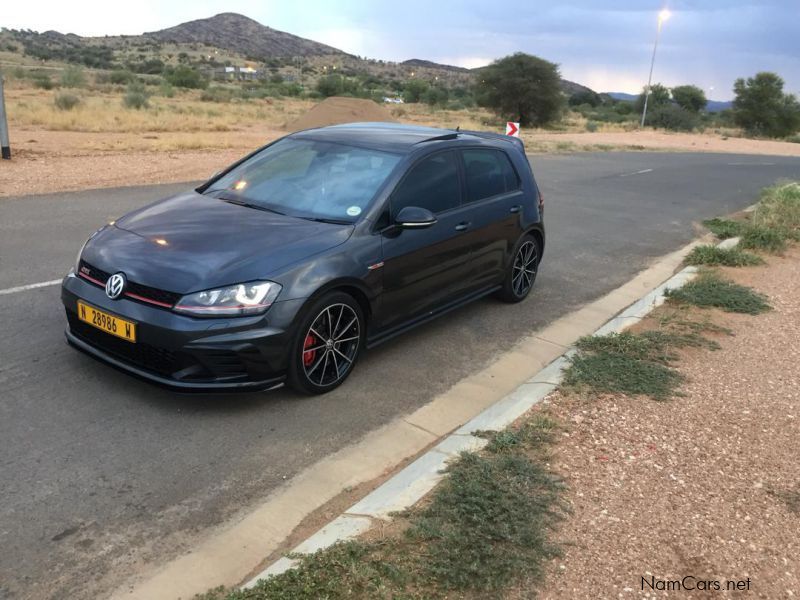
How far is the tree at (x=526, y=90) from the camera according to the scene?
172 feet

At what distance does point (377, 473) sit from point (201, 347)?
4.11 feet

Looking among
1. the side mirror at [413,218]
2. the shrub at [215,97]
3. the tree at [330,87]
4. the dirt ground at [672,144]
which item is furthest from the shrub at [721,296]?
the tree at [330,87]

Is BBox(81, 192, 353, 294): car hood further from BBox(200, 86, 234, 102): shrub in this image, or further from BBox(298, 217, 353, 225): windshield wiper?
BBox(200, 86, 234, 102): shrub

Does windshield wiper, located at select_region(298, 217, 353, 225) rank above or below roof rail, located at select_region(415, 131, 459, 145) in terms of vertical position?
below

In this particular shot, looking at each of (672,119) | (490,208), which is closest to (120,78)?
(672,119)

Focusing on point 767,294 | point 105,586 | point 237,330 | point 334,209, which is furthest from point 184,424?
point 767,294

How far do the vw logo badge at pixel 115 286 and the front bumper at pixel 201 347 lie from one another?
0.12 ft

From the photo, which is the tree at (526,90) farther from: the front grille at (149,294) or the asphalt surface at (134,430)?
the front grille at (149,294)

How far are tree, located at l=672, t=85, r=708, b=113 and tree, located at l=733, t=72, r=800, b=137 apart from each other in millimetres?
19947

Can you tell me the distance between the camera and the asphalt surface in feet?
10.5

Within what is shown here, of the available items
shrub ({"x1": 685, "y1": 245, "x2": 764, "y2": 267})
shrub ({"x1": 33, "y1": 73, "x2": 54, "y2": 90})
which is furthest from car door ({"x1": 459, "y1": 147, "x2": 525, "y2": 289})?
shrub ({"x1": 33, "y1": 73, "x2": 54, "y2": 90})

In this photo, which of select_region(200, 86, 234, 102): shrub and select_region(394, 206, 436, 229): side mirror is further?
select_region(200, 86, 234, 102): shrub

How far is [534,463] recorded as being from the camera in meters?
3.77

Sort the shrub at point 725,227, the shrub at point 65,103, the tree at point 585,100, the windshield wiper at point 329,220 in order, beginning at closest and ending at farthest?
the windshield wiper at point 329,220 < the shrub at point 725,227 < the shrub at point 65,103 < the tree at point 585,100
